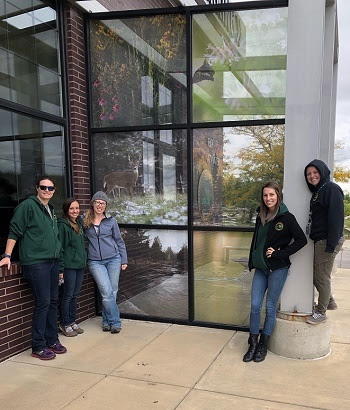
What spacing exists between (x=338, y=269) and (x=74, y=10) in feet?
23.9

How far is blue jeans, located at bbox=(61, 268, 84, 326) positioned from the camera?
4.27 m

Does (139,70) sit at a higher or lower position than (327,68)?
lower

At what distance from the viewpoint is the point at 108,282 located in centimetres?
445

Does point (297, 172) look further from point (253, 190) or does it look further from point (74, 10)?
point (74, 10)

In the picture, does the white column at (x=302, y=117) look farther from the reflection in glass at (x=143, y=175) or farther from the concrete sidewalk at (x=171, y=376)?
the reflection in glass at (x=143, y=175)

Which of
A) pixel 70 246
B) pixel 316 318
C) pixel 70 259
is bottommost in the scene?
pixel 316 318

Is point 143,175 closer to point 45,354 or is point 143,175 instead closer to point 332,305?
point 45,354

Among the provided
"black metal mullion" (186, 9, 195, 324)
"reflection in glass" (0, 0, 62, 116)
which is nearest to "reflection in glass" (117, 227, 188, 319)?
"black metal mullion" (186, 9, 195, 324)

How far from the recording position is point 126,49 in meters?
4.79

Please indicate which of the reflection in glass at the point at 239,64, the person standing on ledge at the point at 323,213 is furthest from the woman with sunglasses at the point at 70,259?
the person standing on ledge at the point at 323,213

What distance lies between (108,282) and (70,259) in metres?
0.54

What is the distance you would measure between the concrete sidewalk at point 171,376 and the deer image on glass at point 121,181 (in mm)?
1763

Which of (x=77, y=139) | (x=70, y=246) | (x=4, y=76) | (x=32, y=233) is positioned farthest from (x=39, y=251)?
(x=4, y=76)

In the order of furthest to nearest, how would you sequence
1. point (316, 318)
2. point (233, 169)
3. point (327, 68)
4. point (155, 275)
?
point (327, 68) < point (155, 275) < point (233, 169) < point (316, 318)
